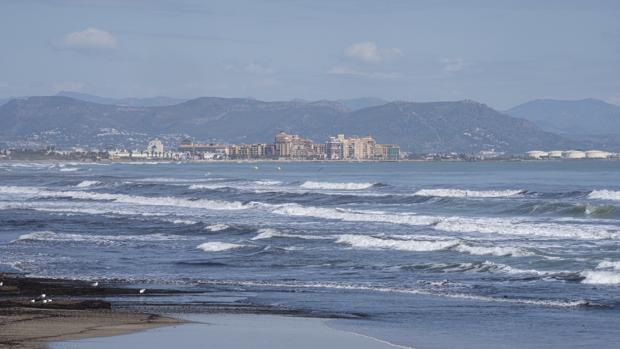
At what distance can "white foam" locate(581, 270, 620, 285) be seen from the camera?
25156 millimetres

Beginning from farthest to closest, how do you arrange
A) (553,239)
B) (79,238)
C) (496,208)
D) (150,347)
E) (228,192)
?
(228,192) → (496,208) → (79,238) → (553,239) → (150,347)

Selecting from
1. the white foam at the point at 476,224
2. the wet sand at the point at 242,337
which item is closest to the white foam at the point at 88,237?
the white foam at the point at 476,224

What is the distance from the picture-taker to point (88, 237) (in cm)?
3966

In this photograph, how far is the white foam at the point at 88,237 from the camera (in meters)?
38.3

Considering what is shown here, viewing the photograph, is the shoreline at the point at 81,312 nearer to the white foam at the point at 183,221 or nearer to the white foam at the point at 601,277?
the white foam at the point at 601,277

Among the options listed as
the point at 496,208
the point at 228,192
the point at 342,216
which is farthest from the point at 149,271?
the point at 228,192

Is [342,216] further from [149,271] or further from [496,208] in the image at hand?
[149,271]

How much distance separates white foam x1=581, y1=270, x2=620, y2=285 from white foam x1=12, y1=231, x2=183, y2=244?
56.8 ft

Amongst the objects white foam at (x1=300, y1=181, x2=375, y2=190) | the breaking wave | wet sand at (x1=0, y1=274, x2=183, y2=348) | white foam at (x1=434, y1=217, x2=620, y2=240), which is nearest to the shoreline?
wet sand at (x1=0, y1=274, x2=183, y2=348)

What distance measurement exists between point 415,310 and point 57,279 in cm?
920

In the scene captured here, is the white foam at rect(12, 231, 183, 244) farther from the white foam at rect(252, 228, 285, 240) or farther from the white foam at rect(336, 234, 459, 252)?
the white foam at rect(336, 234, 459, 252)

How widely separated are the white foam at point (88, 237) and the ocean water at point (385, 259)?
0.34 ft

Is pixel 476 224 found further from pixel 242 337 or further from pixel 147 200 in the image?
pixel 147 200

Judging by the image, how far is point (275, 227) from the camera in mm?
43469
